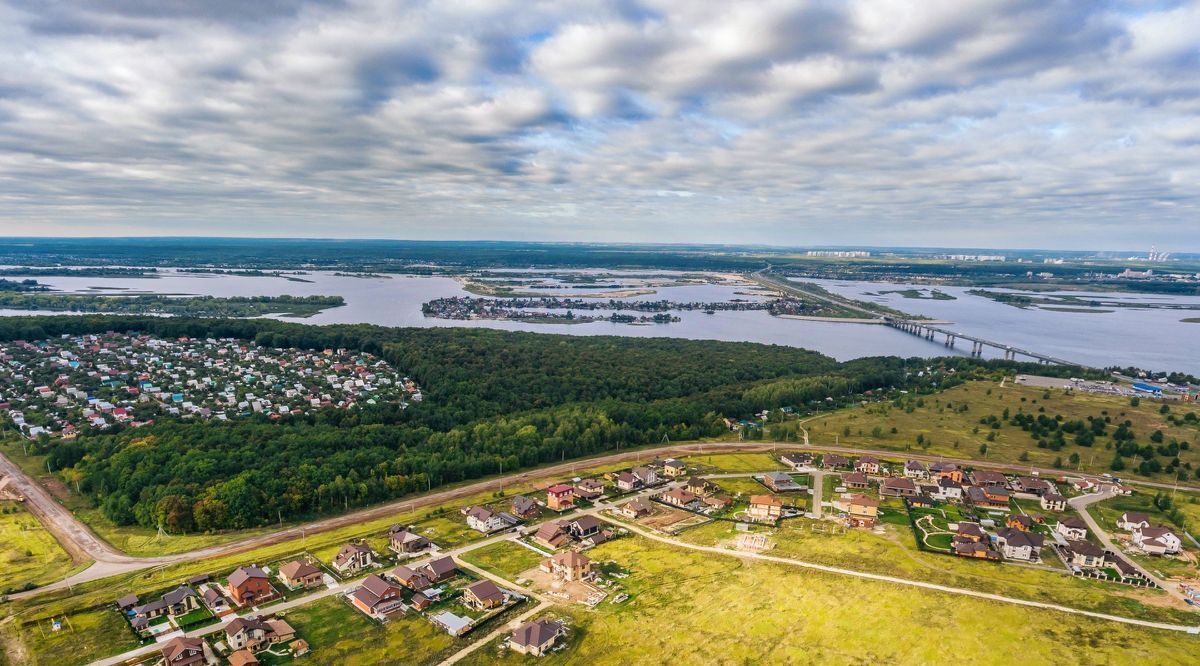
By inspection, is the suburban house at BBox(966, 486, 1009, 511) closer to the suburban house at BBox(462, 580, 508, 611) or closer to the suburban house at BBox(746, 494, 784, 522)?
the suburban house at BBox(746, 494, 784, 522)

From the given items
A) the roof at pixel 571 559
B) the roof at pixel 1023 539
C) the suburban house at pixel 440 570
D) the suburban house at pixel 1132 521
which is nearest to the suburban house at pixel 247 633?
the suburban house at pixel 440 570

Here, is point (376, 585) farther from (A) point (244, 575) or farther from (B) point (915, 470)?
(B) point (915, 470)

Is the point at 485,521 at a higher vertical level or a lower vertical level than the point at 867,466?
higher

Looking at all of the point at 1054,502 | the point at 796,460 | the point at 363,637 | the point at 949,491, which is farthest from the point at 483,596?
the point at 1054,502

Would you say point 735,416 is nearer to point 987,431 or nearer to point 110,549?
point 987,431

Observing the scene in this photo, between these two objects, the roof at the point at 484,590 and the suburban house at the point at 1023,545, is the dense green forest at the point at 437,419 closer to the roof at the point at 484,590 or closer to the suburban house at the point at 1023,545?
the roof at the point at 484,590

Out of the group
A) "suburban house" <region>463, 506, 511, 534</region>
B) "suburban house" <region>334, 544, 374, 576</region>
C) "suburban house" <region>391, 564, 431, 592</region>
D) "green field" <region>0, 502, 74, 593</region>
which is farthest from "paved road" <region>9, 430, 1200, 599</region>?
"suburban house" <region>391, 564, 431, 592</region>
